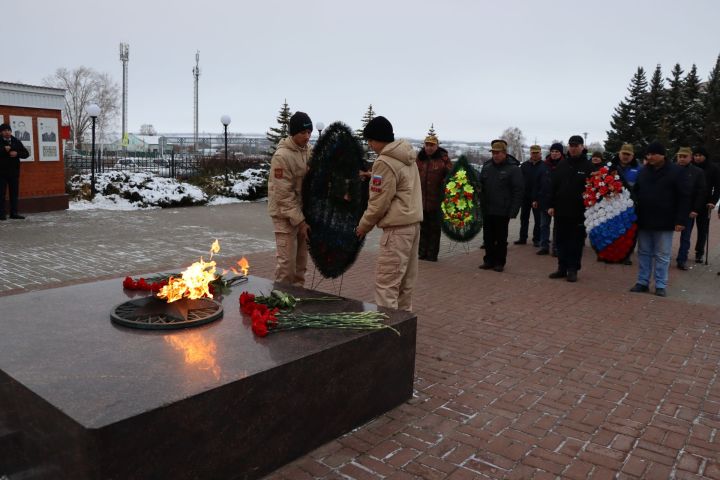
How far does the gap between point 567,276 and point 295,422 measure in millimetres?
6108

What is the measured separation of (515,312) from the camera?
645 cm

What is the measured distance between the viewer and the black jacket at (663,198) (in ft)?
23.4

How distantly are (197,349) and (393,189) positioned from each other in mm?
2337

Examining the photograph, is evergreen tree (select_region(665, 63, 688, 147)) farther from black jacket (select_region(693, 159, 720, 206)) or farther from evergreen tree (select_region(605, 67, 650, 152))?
black jacket (select_region(693, 159, 720, 206))

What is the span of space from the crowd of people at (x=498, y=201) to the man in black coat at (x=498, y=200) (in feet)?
0.05

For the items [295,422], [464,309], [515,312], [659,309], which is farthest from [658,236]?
[295,422]

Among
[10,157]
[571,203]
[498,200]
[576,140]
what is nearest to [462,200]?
[498,200]

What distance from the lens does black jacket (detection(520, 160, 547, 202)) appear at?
1059cm

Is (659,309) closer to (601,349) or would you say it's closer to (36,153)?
(601,349)

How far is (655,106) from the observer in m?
42.3

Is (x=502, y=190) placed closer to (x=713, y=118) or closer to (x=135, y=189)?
(x=135, y=189)

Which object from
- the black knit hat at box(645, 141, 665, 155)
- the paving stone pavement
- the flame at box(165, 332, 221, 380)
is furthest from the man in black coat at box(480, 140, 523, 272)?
the flame at box(165, 332, 221, 380)

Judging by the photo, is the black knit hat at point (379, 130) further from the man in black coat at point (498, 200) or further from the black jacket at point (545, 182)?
the black jacket at point (545, 182)

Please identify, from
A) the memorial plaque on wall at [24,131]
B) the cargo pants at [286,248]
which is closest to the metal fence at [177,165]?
the memorial plaque on wall at [24,131]
